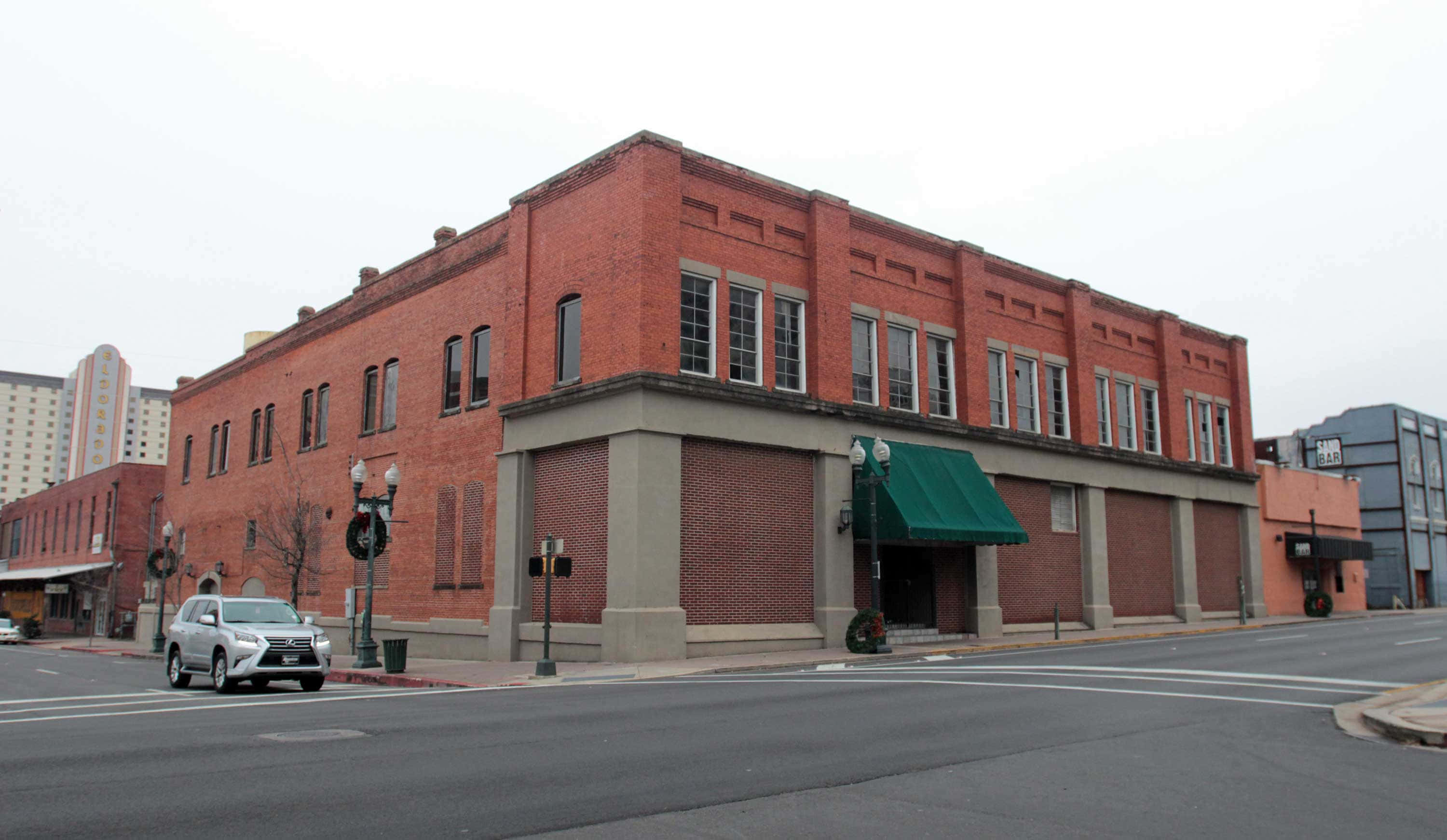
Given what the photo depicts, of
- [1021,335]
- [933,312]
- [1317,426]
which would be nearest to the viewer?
[933,312]

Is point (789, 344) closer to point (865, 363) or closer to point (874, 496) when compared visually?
point (865, 363)

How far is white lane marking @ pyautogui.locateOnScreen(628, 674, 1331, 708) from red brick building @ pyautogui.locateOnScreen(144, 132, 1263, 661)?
437 cm

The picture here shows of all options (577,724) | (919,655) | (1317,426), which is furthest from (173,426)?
(1317,426)

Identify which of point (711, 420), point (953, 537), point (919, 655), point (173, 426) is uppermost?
point (173, 426)

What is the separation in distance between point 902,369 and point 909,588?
5955 millimetres

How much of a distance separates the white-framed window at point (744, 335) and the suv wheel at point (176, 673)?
12697 millimetres

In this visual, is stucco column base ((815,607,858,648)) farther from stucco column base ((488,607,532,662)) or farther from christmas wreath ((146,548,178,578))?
christmas wreath ((146,548,178,578))

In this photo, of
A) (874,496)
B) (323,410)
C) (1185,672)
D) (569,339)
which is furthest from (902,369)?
(323,410)

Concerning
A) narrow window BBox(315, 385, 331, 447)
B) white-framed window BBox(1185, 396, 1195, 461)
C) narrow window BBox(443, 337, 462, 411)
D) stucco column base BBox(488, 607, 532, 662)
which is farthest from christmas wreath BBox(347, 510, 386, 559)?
white-framed window BBox(1185, 396, 1195, 461)

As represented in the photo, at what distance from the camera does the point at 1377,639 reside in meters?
25.6

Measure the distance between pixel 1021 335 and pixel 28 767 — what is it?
29273 mm

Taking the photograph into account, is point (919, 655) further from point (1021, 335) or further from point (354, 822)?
point (354, 822)

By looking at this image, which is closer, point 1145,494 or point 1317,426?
point 1145,494

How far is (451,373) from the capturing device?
30781 mm
